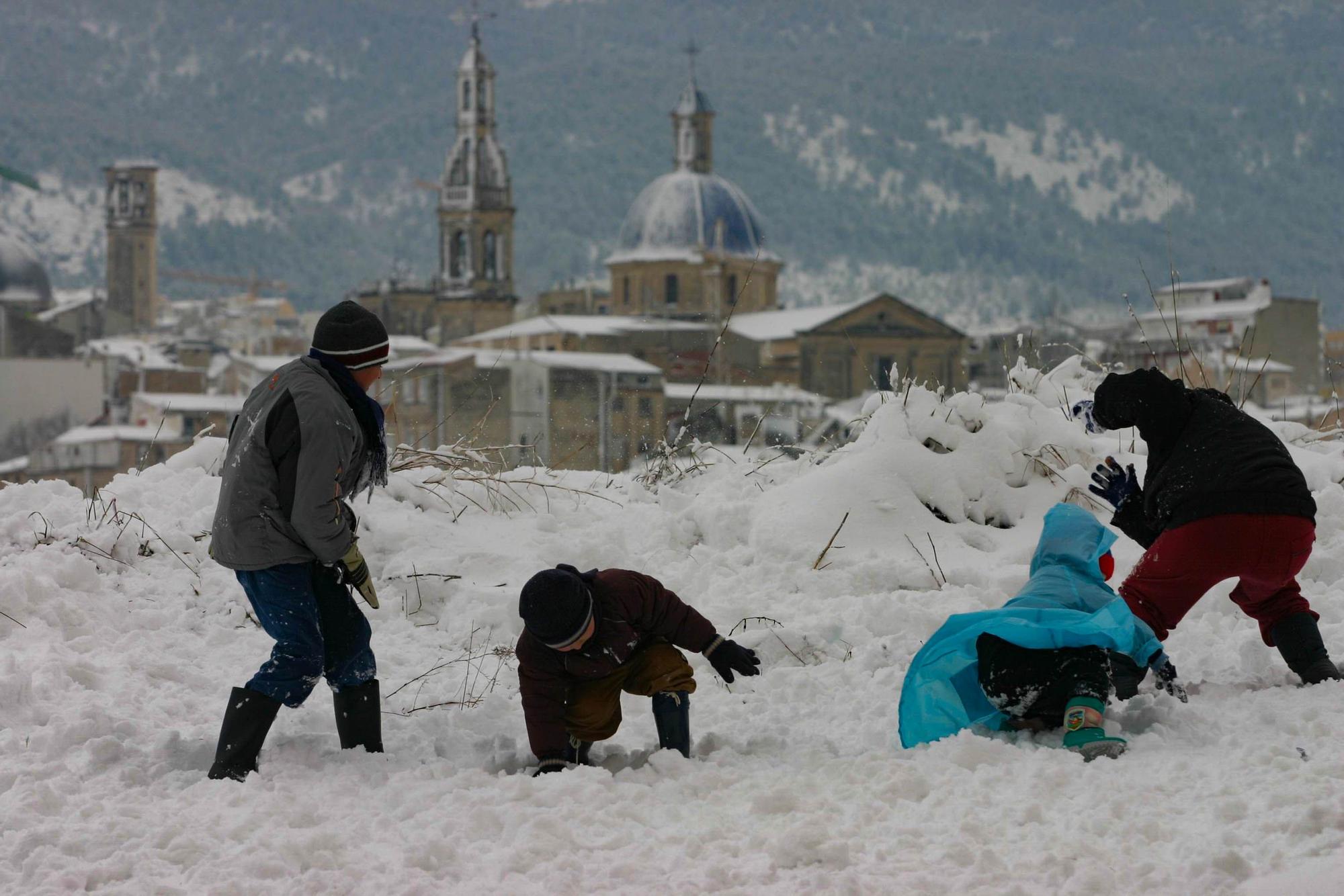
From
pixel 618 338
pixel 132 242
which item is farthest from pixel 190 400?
pixel 132 242

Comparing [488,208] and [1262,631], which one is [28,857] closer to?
[1262,631]

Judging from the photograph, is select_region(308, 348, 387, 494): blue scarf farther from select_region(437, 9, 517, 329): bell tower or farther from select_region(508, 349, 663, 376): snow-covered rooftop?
select_region(437, 9, 517, 329): bell tower

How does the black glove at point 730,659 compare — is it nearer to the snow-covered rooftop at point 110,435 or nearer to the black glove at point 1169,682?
the black glove at point 1169,682

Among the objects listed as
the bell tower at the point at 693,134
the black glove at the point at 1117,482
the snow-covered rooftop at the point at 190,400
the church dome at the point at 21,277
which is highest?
the bell tower at the point at 693,134

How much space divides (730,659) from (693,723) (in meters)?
0.67

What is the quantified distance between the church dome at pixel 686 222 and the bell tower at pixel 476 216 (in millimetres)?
13936

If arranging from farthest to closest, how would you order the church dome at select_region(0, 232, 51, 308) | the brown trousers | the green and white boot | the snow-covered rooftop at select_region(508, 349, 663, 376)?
the church dome at select_region(0, 232, 51, 308) < the snow-covered rooftop at select_region(508, 349, 663, 376) < the brown trousers < the green and white boot

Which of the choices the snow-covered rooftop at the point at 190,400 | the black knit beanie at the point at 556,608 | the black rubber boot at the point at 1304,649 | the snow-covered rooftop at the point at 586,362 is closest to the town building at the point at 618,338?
the snow-covered rooftop at the point at 586,362

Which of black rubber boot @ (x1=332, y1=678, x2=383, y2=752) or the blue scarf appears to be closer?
the blue scarf

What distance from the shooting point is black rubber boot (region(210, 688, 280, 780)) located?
3.96m

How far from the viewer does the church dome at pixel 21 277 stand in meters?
96.4

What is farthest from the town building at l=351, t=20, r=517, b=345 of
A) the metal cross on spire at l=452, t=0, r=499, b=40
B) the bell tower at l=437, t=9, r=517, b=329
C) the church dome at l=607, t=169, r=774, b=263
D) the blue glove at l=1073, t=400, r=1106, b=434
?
the blue glove at l=1073, t=400, r=1106, b=434

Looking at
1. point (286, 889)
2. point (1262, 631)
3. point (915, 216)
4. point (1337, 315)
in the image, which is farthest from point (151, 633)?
point (915, 216)

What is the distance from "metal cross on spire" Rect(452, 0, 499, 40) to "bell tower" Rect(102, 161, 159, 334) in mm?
41134
